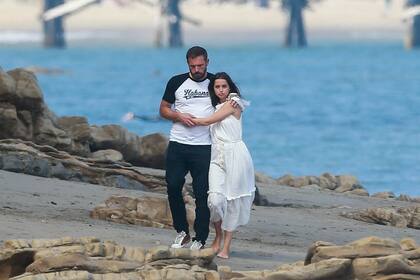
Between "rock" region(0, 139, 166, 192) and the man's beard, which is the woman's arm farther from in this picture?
"rock" region(0, 139, 166, 192)

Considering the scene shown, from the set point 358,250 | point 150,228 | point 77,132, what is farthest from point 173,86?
point 77,132

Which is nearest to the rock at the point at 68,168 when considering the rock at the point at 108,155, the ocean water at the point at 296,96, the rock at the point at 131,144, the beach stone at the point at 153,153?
the rock at the point at 108,155

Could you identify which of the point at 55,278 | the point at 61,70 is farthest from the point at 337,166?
the point at 61,70

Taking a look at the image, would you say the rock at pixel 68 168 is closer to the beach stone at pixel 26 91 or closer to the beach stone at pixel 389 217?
the beach stone at pixel 26 91

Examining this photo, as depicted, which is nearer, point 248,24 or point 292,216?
point 292,216

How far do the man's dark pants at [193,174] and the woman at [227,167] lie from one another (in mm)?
59

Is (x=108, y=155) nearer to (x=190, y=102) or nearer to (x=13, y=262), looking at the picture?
(x=190, y=102)

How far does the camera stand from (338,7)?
151 metres

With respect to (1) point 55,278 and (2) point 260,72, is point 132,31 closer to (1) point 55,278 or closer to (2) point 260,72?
(2) point 260,72

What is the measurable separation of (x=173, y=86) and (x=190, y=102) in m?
0.17

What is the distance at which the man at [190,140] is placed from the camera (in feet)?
38.5

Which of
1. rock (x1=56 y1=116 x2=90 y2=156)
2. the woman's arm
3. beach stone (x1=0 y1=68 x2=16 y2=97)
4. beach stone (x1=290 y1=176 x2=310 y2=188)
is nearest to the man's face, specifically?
the woman's arm

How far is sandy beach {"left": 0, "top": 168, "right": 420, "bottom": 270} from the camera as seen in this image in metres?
12.0

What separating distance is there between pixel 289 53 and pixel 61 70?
32.3m
